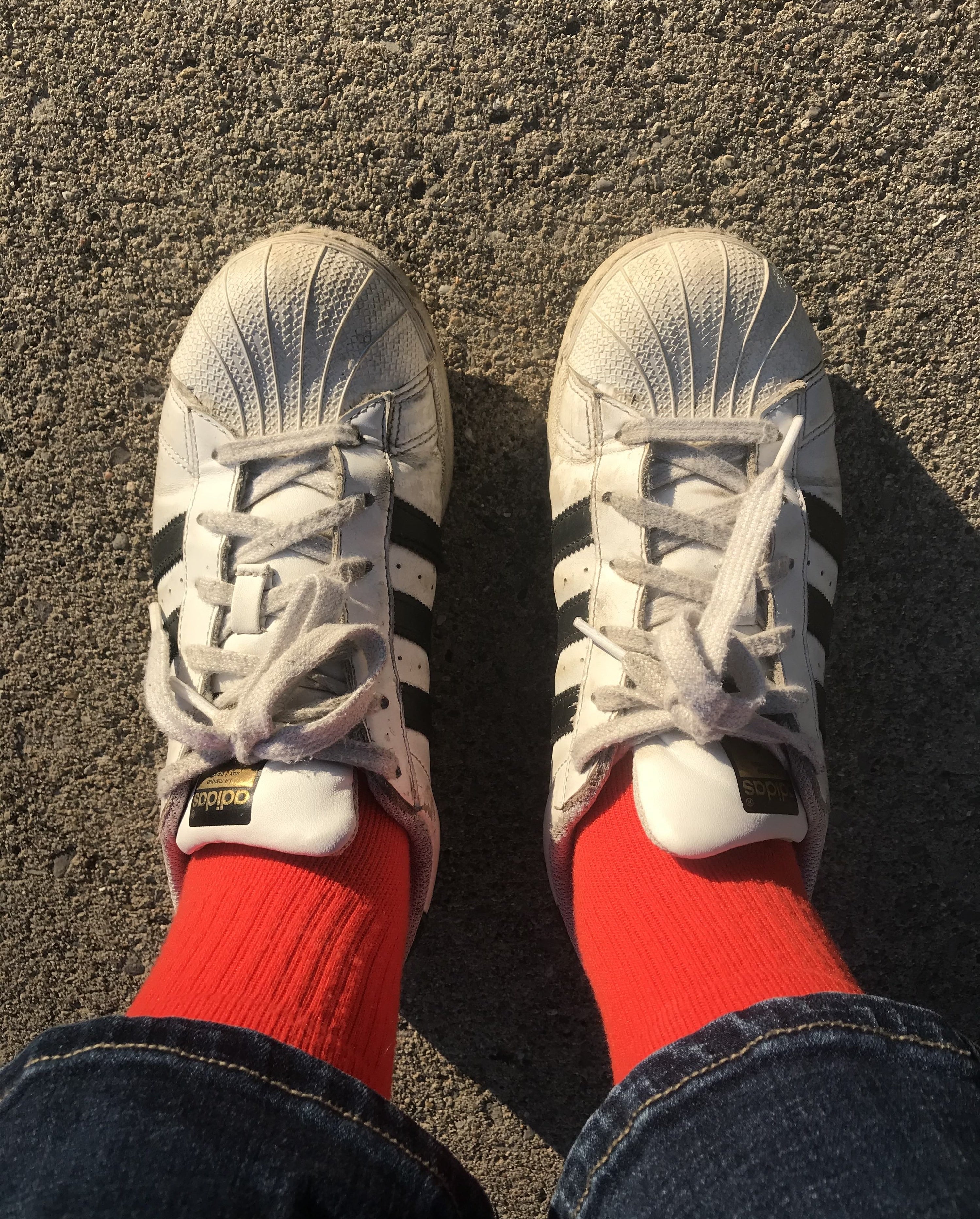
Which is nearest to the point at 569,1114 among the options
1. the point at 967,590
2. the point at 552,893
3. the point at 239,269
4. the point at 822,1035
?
the point at 552,893

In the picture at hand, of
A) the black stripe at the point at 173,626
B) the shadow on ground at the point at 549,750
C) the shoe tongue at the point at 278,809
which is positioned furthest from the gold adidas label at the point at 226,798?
the shadow on ground at the point at 549,750

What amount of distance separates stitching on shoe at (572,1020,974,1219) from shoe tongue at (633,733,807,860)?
238 mm

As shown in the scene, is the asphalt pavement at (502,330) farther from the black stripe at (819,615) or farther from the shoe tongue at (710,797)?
the shoe tongue at (710,797)

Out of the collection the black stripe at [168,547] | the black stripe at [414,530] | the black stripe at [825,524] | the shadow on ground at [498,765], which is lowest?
the shadow on ground at [498,765]

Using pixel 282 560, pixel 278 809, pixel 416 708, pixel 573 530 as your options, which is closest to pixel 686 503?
pixel 573 530

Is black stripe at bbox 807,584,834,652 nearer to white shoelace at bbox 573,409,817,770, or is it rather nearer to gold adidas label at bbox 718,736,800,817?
white shoelace at bbox 573,409,817,770

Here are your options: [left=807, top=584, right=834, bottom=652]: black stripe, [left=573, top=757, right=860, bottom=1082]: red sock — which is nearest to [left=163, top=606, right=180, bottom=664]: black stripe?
[left=573, top=757, right=860, bottom=1082]: red sock

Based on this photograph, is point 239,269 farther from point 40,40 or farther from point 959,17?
point 959,17

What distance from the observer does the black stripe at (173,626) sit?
1279mm

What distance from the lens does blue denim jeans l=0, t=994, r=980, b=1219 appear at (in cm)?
75

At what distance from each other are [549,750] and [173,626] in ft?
2.14

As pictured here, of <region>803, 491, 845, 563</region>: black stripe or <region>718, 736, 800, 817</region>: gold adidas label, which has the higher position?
<region>803, 491, 845, 563</region>: black stripe

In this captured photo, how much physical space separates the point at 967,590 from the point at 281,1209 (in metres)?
1.31

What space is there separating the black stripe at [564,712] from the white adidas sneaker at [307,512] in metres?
0.21
